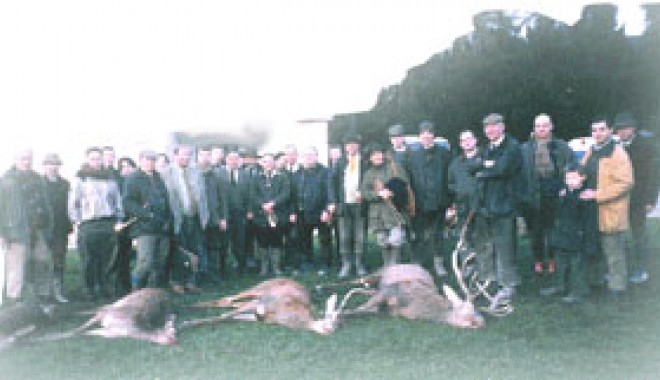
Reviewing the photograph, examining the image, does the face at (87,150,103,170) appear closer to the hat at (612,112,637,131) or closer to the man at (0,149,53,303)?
the man at (0,149,53,303)

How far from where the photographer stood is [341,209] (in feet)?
30.5

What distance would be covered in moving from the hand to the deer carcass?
5.64ft

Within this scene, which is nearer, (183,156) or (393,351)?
(393,351)

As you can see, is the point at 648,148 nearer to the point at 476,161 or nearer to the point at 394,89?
the point at 476,161

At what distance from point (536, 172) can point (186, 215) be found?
4594mm

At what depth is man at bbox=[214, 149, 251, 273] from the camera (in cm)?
988

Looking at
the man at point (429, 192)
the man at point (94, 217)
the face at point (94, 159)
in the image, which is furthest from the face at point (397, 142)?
the face at point (94, 159)

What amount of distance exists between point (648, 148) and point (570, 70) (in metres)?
5.16

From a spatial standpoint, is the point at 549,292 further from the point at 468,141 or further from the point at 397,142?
the point at 397,142

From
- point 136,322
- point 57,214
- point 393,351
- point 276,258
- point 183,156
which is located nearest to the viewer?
point 393,351

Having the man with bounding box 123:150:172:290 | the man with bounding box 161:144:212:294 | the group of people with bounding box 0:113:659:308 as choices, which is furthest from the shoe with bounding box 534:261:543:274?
the man with bounding box 123:150:172:290

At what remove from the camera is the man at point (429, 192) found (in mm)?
8672

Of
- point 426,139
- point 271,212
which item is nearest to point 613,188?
point 426,139

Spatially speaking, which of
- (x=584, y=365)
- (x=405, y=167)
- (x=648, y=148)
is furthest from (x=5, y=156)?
(x=648, y=148)
